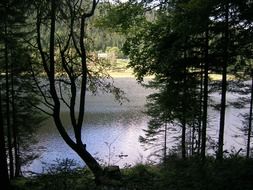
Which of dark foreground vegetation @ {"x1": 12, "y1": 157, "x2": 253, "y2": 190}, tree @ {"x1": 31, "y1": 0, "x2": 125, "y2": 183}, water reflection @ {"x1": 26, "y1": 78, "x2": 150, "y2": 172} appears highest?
tree @ {"x1": 31, "y1": 0, "x2": 125, "y2": 183}

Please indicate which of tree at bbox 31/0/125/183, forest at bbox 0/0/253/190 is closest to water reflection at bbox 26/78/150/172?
forest at bbox 0/0/253/190

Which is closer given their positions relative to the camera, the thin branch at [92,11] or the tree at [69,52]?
the tree at [69,52]

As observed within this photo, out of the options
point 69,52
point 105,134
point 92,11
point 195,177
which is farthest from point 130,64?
point 105,134

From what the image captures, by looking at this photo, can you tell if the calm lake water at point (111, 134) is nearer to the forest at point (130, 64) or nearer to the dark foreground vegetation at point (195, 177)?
the forest at point (130, 64)

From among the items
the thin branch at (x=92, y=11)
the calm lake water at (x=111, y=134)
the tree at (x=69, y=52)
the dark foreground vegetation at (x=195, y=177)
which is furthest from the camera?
the calm lake water at (x=111, y=134)

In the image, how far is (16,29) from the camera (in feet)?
48.1

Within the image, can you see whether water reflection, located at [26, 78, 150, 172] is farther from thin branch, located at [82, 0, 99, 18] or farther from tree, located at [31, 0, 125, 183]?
thin branch, located at [82, 0, 99, 18]

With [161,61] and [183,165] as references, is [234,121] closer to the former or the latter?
[161,61]

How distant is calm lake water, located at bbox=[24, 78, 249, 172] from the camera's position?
25.6m

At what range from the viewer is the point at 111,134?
32.2 metres

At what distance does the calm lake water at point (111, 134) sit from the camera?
2561 centimetres

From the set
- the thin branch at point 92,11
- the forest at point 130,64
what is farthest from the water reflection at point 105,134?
the thin branch at point 92,11

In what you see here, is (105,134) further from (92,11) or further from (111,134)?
(92,11)

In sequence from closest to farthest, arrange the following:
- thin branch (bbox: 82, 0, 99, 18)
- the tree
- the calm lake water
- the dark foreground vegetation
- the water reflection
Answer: the dark foreground vegetation, the tree, thin branch (bbox: 82, 0, 99, 18), the calm lake water, the water reflection
